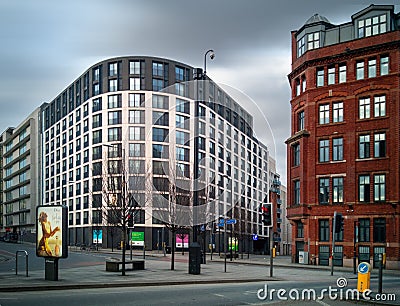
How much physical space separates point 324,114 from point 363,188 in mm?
7853

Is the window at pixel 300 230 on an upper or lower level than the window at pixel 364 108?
lower

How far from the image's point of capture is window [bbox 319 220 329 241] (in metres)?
49.4

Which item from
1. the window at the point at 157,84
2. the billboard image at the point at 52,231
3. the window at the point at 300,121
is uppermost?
the window at the point at 157,84

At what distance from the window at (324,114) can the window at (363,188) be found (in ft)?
20.6

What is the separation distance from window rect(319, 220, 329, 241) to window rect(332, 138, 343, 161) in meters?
5.96

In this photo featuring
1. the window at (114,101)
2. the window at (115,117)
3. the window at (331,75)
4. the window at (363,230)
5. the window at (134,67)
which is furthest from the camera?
the window at (114,101)

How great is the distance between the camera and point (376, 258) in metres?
46.1

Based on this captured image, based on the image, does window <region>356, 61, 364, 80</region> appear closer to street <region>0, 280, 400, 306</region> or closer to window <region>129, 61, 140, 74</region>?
street <region>0, 280, 400, 306</region>

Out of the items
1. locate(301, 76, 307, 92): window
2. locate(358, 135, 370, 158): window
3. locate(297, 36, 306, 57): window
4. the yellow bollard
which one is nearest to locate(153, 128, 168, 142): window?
locate(301, 76, 307, 92): window

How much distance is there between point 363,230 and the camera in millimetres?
47375

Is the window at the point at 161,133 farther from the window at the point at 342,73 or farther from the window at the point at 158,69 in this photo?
the window at the point at 158,69

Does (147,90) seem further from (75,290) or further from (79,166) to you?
(75,290)

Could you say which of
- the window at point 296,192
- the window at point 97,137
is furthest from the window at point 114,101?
the window at point 296,192

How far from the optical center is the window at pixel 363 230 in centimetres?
4719
